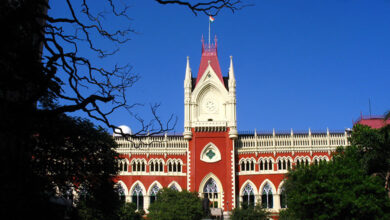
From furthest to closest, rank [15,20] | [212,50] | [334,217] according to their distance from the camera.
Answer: [212,50] < [334,217] < [15,20]

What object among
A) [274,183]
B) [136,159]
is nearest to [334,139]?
[274,183]

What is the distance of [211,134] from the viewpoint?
196 ft

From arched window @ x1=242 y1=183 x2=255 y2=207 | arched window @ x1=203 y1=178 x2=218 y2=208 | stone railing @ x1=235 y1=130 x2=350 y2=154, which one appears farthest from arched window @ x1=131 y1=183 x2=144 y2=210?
stone railing @ x1=235 y1=130 x2=350 y2=154

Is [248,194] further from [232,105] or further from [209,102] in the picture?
[209,102]

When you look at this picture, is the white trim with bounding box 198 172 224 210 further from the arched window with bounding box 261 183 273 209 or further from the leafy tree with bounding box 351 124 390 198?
the leafy tree with bounding box 351 124 390 198

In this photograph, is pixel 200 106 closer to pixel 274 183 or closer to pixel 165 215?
pixel 274 183

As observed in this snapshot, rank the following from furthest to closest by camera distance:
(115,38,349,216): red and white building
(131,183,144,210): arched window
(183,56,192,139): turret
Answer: (131,183,144,210): arched window → (183,56,192,139): turret → (115,38,349,216): red and white building

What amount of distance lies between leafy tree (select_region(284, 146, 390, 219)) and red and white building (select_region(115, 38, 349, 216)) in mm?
21432

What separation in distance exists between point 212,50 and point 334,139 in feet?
69.1

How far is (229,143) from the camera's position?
5947 centimetres

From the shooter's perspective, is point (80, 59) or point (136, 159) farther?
point (136, 159)

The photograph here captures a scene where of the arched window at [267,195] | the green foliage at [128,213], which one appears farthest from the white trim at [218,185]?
the green foliage at [128,213]

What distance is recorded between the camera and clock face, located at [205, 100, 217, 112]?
61.1 metres

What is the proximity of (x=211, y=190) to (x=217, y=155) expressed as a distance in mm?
4609
